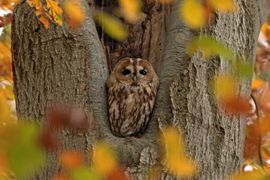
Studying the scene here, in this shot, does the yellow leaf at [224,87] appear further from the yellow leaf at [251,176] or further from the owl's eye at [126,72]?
the owl's eye at [126,72]

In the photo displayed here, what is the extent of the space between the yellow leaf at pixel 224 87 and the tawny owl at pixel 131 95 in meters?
0.44

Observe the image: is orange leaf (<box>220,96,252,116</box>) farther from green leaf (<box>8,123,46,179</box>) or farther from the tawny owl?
green leaf (<box>8,123,46,179</box>)

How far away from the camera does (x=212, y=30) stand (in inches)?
115

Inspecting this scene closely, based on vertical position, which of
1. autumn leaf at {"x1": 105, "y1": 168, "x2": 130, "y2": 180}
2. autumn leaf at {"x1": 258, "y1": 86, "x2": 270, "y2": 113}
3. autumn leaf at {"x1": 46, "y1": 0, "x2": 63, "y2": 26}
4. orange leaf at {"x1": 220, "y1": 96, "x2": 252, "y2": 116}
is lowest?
autumn leaf at {"x1": 105, "y1": 168, "x2": 130, "y2": 180}

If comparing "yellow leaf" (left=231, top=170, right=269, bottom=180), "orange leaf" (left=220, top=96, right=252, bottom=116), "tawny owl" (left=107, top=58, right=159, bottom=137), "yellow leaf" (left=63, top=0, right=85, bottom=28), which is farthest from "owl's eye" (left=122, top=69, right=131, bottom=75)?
"yellow leaf" (left=231, top=170, right=269, bottom=180)

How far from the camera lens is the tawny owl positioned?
319cm

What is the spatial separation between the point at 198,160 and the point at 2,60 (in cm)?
232

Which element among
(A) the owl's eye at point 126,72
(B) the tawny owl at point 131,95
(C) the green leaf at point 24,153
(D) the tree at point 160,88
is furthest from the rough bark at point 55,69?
(C) the green leaf at point 24,153

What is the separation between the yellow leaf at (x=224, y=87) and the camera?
2.67 meters

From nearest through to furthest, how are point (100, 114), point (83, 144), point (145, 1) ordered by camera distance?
point (83, 144) → point (100, 114) → point (145, 1)

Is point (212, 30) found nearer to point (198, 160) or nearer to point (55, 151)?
point (198, 160)

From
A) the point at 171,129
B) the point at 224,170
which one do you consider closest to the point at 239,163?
the point at 224,170

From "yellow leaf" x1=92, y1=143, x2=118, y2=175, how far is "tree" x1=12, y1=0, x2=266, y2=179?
0.20 ft

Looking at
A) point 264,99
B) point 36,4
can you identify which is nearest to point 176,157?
point 36,4
